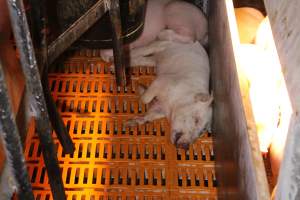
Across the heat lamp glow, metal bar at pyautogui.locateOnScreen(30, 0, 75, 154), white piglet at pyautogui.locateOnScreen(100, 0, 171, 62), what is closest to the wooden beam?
the heat lamp glow

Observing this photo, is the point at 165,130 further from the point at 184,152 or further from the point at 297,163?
the point at 297,163

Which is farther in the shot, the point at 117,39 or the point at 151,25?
the point at 151,25

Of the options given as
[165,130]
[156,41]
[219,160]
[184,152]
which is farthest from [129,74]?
[219,160]

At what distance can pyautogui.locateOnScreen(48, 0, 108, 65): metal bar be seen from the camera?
1282 mm

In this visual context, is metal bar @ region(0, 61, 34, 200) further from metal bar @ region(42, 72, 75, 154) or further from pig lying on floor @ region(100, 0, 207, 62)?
pig lying on floor @ region(100, 0, 207, 62)

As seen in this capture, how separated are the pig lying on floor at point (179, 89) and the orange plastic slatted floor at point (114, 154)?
1.7 inches

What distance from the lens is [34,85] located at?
3.14 feet

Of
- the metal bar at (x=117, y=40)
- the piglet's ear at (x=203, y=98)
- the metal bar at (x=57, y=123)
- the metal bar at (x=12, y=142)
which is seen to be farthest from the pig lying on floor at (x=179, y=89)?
the metal bar at (x=12, y=142)

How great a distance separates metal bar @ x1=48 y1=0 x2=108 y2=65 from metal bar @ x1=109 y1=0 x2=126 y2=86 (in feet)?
0.25

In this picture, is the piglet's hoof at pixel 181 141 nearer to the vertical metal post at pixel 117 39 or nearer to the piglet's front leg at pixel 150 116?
the piglet's front leg at pixel 150 116

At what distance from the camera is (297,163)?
0.71 m

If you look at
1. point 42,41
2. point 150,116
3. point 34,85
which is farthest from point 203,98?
point 34,85

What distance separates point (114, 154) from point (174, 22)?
0.66m

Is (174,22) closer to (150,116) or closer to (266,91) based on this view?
(150,116)
